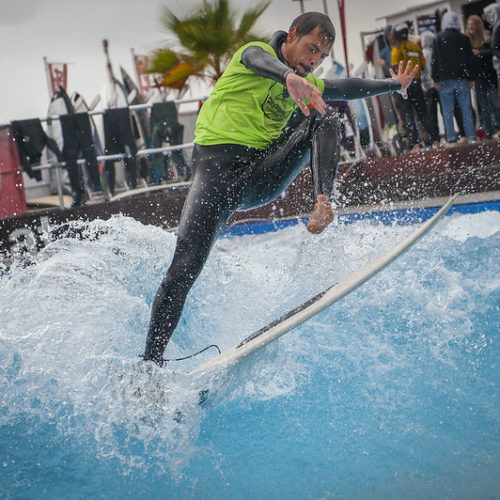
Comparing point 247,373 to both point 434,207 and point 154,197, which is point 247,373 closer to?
point 434,207

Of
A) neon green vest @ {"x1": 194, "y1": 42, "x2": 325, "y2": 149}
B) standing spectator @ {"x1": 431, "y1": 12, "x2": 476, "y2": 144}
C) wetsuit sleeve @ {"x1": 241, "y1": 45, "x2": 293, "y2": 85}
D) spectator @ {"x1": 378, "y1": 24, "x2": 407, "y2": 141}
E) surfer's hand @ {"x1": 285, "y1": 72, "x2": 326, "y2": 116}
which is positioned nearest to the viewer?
surfer's hand @ {"x1": 285, "y1": 72, "x2": 326, "y2": 116}

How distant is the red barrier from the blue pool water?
395 centimetres

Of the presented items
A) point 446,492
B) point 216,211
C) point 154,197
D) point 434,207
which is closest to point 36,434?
point 216,211

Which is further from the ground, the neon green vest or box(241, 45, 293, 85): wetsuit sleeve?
box(241, 45, 293, 85): wetsuit sleeve

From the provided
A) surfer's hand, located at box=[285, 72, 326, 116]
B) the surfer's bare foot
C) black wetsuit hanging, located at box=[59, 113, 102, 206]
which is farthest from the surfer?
black wetsuit hanging, located at box=[59, 113, 102, 206]

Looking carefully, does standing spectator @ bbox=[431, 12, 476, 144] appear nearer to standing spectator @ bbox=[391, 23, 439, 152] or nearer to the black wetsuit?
standing spectator @ bbox=[391, 23, 439, 152]

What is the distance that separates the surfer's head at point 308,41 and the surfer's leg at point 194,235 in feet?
1.65

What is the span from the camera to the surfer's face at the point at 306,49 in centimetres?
261

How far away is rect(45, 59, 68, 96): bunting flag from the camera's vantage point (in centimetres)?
1590

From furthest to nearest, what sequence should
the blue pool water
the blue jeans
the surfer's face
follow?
the blue jeans → the surfer's face → the blue pool water

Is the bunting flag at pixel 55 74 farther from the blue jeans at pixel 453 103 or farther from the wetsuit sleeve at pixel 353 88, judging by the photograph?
the wetsuit sleeve at pixel 353 88

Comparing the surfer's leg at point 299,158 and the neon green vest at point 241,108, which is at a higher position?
the neon green vest at point 241,108

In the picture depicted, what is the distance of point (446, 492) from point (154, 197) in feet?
21.0

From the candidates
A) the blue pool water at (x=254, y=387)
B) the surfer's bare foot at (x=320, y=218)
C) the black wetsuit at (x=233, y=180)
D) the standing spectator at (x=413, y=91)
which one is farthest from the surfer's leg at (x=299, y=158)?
the standing spectator at (x=413, y=91)
